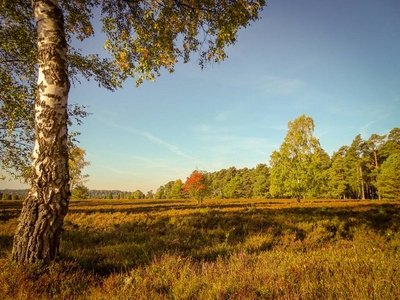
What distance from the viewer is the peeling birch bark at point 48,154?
9.17ft

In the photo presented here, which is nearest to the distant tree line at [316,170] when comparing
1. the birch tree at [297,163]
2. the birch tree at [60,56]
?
the birch tree at [297,163]

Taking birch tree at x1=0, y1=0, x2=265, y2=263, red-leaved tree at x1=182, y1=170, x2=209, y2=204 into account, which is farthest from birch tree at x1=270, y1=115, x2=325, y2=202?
birch tree at x1=0, y1=0, x2=265, y2=263

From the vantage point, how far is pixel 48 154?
296cm

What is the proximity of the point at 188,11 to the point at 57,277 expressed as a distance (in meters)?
6.82

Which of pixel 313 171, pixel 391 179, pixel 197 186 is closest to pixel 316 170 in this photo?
→ pixel 313 171

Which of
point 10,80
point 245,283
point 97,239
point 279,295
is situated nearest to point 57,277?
point 245,283

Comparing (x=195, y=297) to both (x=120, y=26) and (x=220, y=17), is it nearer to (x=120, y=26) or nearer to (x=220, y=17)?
(x=220, y=17)

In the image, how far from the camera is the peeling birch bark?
2795mm

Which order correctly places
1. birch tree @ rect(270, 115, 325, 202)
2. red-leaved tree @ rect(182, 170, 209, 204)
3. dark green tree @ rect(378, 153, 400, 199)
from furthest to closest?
dark green tree @ rect(378, 153, 400, 199)
red-leaved tree @ rect(182, 170, 209, 204)
birch tree @ rect(270, 115, 325, 202)

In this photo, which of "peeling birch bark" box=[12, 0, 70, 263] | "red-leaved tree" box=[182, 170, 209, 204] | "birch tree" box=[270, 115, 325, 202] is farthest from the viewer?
"red-leaved tree" box=[182, 170, 209, 204]

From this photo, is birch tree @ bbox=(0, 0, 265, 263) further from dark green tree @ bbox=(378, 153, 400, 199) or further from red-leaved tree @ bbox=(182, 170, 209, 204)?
dark green tree @ bbox=(378, 153, 400, 199)

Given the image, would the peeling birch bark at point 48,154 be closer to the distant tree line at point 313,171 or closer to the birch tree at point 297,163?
the distant tree line at point 313,171

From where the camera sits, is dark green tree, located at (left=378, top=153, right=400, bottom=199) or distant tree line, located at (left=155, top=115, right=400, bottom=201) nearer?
distant tree line, located at (left=155, top=115, right=400, bottom=201)

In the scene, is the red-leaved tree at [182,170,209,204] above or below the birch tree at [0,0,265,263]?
below
